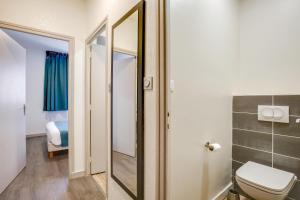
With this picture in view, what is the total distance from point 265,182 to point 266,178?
0.28 feet

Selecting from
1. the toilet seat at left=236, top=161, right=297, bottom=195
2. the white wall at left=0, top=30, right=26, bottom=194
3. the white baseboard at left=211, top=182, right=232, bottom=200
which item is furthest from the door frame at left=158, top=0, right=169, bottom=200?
the white wall at left=0, top=30, right=26, bottom=194

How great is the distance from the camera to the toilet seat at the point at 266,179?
4.41ft

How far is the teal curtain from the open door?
3.18m

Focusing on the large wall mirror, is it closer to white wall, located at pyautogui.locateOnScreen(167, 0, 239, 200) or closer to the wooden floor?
white wall, located at pyautogui.locateOnScreen(167, 0, 239, 200)

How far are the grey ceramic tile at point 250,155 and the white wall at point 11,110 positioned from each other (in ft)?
9.63

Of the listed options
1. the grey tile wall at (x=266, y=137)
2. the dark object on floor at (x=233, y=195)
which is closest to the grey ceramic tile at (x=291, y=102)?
the grey tile wall at (x=266, y=137)

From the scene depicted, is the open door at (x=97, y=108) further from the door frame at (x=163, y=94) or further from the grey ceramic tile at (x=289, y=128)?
the grey ceramic tile at (x=289, y=128)

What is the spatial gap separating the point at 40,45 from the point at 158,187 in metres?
5.19

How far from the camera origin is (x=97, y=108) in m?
2.52

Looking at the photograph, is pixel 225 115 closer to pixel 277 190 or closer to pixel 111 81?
pixel 277 190

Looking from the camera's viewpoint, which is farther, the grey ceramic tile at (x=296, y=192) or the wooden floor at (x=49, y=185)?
the wooden floor at (x=49, y=185)

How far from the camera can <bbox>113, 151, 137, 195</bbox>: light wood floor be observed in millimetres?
1341

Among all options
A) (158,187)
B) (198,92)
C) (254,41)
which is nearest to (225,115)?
(198,92)

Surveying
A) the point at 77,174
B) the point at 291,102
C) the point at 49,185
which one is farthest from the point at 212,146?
the point at 49,185
